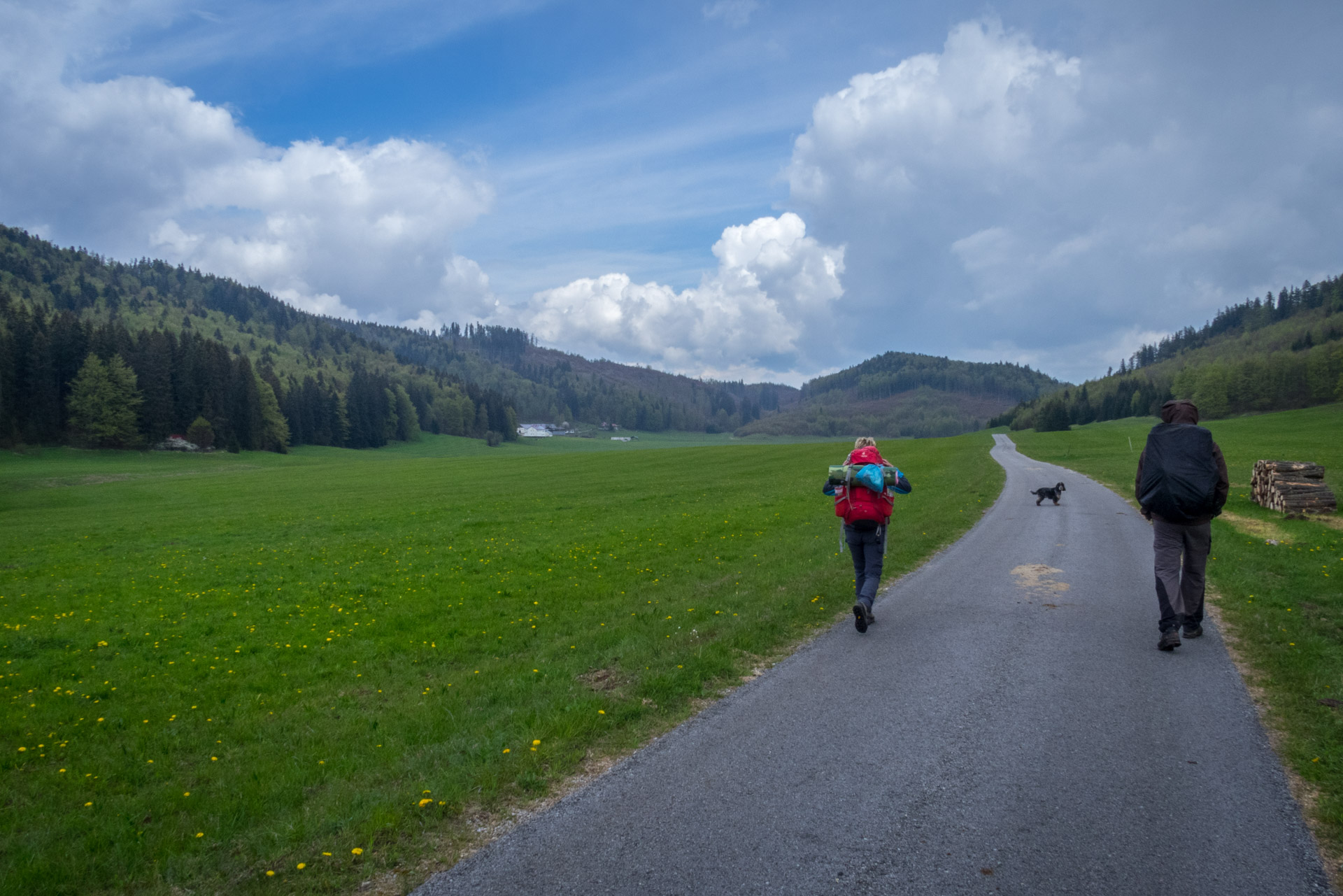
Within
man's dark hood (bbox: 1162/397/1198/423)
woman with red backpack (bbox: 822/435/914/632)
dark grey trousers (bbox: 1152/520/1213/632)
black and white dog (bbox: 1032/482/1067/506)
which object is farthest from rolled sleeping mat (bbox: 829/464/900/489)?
black and white dog (bbox: 1032/482/1067/506)

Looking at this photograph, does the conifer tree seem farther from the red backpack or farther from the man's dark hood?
the man's dark hood

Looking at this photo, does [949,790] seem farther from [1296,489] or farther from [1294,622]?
[1296,489]

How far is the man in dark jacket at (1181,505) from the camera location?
8570mm

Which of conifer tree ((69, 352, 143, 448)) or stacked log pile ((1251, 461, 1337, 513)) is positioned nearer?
stacked log pile ((1251, 461, 1337, 513))

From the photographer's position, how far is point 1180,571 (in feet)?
29.2

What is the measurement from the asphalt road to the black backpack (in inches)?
70.5

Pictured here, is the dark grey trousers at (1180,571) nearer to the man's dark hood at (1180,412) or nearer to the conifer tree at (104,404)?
the man's dark hood at (1180,412)

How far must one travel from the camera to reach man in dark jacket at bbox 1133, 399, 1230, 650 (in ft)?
28.1

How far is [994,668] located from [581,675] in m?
5.07

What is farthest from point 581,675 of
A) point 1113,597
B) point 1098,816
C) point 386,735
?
point 1113,597

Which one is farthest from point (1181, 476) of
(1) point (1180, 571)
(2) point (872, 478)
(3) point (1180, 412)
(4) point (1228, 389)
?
(4) point (1228, 389)

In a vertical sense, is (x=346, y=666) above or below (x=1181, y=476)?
below

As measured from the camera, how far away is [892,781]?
5.45 m

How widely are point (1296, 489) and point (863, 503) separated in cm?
1872
